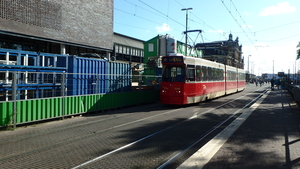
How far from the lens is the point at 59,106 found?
35.8 feet

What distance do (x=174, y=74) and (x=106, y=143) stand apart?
28.8 ft

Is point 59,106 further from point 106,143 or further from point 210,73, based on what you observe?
point 210,73

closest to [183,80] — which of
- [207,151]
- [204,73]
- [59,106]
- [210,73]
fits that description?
[204,73]

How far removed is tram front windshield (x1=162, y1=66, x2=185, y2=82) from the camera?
1454 centimetres

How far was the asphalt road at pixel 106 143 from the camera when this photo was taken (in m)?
5.25

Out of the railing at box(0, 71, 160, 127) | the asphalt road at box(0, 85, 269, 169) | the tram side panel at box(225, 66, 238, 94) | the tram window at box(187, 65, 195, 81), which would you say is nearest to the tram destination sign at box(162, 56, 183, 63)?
the tram window at box(187, 65, 195, 81)

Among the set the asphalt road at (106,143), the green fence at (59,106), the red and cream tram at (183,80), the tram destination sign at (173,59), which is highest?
the tram destination sign at (173,59)

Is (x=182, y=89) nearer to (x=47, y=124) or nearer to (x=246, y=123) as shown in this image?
(x=246, y=123)

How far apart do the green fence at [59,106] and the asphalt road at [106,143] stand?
0.47 meters

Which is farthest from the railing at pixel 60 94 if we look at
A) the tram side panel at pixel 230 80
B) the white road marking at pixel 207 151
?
the tram side panel at pixel 230 80

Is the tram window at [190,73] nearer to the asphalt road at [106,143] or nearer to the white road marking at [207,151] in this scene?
the asphalt road at [106,143]

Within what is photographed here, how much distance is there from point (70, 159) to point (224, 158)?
3476mm

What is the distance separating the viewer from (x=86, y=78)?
44.3 feet

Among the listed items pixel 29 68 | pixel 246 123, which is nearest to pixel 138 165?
pixel 246 123
